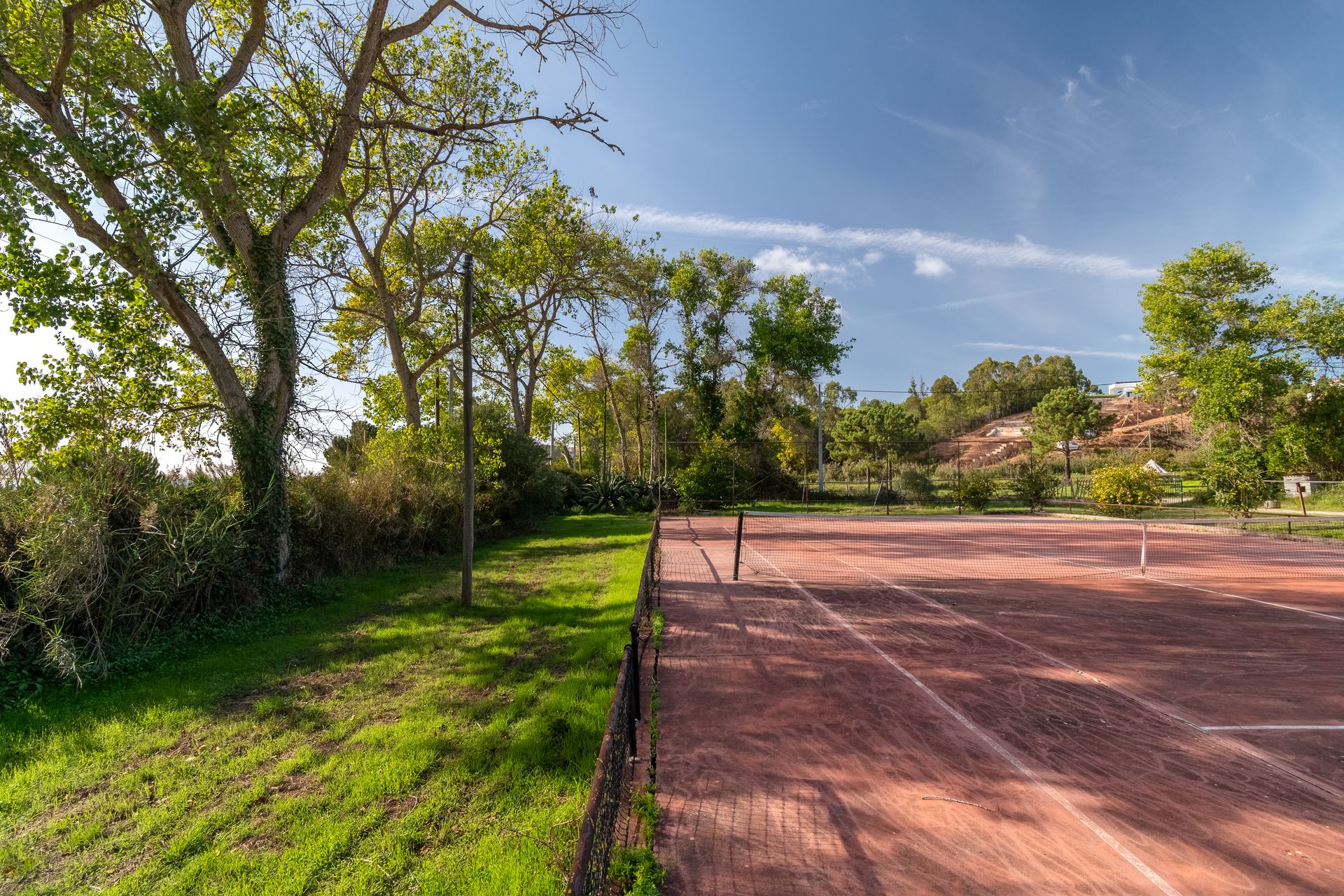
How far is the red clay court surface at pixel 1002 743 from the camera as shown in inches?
135

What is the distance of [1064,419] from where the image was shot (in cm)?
5381

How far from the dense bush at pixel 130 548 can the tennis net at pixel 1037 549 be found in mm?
7885

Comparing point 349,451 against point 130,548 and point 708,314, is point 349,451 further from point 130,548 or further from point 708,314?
point 708,314

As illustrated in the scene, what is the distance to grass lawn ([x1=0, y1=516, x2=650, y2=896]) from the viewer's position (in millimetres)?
3449

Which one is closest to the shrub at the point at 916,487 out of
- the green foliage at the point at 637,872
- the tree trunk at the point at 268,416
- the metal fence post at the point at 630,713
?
the tree trunk at the point at 268,416

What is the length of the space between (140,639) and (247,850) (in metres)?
5.42

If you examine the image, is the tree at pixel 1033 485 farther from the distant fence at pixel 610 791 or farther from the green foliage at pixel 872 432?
the distant fence at pixel 610 791

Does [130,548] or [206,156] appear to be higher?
[206,156]

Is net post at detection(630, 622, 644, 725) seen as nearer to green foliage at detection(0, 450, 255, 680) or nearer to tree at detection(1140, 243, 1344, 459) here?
green foliage at detection(0, 450, 255, 680)

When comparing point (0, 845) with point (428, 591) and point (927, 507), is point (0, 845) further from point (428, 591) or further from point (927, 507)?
point (927, 507)

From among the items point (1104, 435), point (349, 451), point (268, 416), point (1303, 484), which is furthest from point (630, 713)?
point (1104, 435)

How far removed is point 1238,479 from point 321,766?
34010 mm

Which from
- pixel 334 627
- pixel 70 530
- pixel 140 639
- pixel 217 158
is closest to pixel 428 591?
pixel 334 627

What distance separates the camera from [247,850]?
361cm
